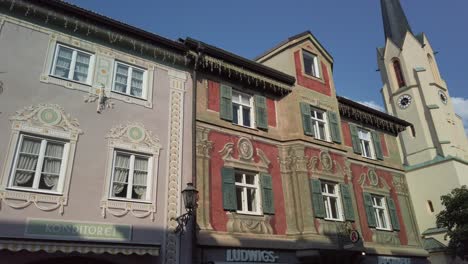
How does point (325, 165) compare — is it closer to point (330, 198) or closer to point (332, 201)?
point (330, 198)

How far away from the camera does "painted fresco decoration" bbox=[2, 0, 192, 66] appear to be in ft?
38.6

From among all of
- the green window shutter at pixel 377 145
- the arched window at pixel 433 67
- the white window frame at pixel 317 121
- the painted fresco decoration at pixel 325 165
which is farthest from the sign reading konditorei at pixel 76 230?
the arched window at pixel 433 67

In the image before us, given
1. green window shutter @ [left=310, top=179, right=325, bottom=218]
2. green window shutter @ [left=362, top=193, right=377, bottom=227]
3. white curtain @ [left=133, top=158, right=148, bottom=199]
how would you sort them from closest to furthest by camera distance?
white curtain @ [left=133, top=158, right=148, bottom=199], green window shutter @ [left=310, top=179, right=325, bottom=218], green window shutter @ [left=362, top=193, right=377, bottom=227]

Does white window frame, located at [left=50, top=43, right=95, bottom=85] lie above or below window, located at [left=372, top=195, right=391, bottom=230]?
above

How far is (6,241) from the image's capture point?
873cm

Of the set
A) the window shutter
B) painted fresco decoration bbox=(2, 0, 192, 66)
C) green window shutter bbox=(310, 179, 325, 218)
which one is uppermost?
painted fresco decoration bbox=(2, 0, 192, 66)

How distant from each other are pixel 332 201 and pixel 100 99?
33.5 ft

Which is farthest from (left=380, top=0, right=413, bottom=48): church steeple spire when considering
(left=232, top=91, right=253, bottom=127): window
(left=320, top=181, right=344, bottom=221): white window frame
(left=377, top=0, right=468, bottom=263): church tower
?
(left=232, top=91, right=253, bottom=127): window

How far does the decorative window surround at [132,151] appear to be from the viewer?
10.9m

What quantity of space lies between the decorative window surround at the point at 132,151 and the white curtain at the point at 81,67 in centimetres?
205

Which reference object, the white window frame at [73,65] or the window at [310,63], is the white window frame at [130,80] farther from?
the window at [310,63]

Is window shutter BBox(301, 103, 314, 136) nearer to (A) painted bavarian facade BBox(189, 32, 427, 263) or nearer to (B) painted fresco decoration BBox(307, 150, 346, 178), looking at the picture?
(A) painted bavarian facade BBox(189, 32, 427, 263)

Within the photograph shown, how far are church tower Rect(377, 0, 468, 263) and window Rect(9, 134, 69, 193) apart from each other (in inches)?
1175

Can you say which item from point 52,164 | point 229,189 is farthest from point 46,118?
point 229,189
